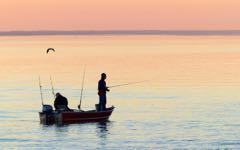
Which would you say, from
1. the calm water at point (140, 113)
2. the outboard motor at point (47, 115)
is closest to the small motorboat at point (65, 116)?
the outboard motor at point (47, 115)

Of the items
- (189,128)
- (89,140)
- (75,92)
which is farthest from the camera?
(75,92)

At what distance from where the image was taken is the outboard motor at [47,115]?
32.6 meters

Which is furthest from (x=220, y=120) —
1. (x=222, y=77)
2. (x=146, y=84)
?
(x=222, y=77)

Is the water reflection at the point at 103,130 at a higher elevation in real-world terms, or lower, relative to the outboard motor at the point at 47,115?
lower

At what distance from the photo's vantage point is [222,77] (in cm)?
5691

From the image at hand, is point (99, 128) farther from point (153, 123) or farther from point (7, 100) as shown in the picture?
point (7, 100)

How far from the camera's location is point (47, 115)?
1282 inches

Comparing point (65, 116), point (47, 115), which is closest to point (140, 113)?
point (65, 116)

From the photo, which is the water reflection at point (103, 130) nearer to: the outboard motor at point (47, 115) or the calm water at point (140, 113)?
the calm water at point (140, 113)

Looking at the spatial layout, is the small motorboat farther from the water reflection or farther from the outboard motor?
the water reflection

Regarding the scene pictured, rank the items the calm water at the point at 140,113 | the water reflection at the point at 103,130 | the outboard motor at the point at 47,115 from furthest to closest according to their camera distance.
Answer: the outboard motor at the point at 47,115, the water reflection at the point at 103,130, the calm water at the point at 140,113

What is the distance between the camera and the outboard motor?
32.6 metres

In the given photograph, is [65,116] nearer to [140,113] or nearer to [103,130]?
[103,130]

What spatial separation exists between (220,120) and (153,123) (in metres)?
2.46
